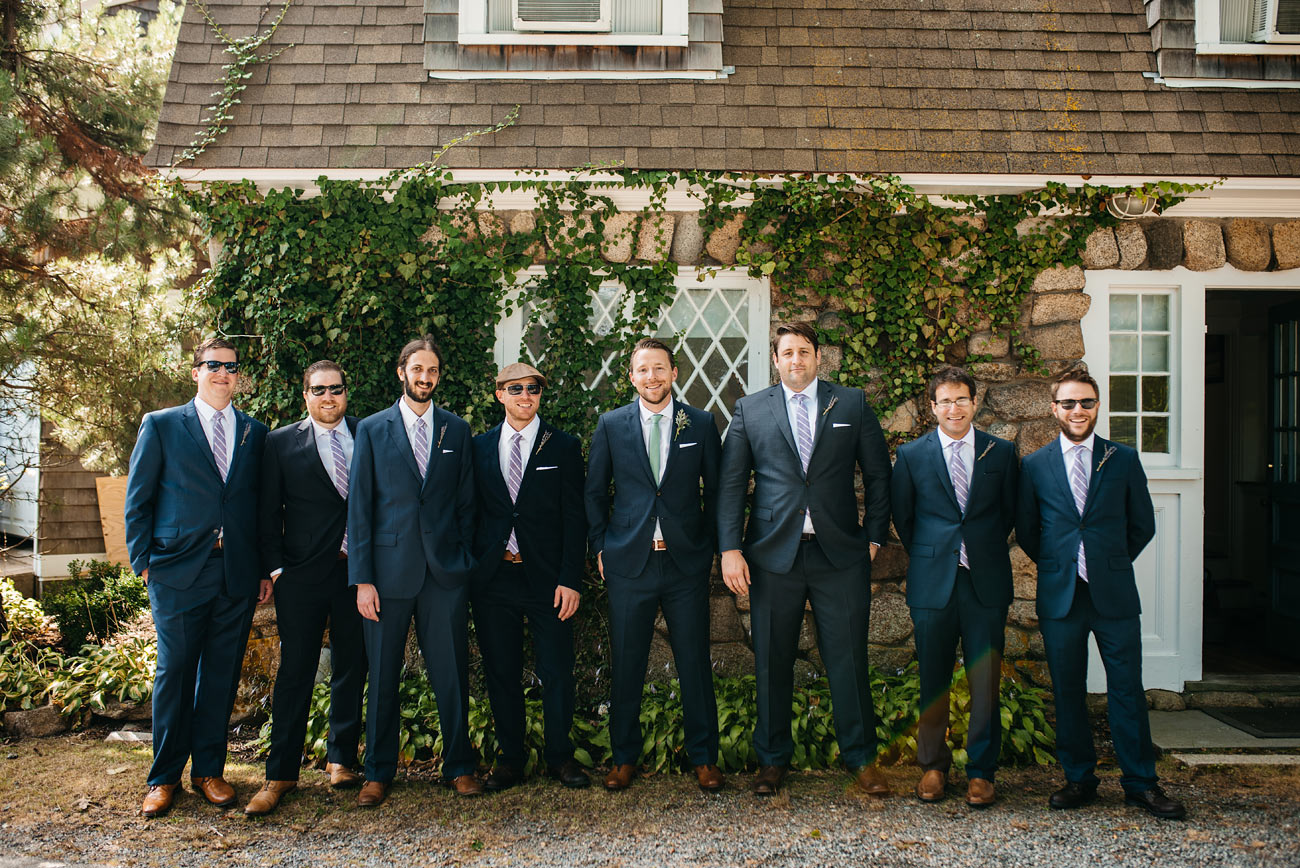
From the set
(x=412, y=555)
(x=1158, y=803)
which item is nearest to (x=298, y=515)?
(x=412, y=555)

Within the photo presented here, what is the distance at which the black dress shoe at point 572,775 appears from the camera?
4.02 m

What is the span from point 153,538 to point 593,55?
357cm

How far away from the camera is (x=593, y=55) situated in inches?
207

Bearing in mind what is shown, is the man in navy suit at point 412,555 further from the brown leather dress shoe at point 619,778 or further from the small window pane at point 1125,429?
the small window pane at point 1125,429

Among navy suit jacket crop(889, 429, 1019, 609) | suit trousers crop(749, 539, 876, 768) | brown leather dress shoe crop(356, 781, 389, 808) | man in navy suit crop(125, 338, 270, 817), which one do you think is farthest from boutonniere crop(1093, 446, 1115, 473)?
man in navy suit crop(125, 338, 270, 817)

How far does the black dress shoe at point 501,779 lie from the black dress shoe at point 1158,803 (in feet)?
8.88

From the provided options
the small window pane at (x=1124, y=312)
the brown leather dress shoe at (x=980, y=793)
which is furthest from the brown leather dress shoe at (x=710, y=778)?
the small window pane at (x=1124, y=312)

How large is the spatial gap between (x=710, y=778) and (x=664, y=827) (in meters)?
0.39

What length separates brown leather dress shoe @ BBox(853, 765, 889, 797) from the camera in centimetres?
392

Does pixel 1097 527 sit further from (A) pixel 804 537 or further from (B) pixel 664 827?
(B) pixel 664 827

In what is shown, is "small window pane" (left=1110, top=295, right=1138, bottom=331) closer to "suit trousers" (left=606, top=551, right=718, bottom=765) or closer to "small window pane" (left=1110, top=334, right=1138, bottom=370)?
"small window pane" (left=1110, top=334, right=1138, bottom=370)

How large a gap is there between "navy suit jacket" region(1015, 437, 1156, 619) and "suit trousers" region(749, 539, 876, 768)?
0.77 m

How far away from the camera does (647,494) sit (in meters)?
3.95

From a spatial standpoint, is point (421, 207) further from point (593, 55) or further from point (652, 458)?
point (652, 458)
